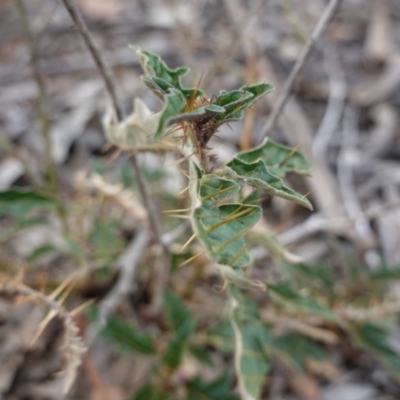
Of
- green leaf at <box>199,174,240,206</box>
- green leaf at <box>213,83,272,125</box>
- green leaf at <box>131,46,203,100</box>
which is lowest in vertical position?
green leaf at <box>199,174,240,206</box>

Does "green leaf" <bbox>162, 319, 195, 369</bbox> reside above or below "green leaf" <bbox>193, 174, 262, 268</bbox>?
below

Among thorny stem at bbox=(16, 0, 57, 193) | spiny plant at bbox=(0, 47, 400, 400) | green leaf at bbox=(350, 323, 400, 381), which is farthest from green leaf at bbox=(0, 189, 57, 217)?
green leaf at bbox=(350, 323, 400, 381)

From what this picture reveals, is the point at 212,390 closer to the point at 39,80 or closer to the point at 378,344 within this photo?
the point at 378,344

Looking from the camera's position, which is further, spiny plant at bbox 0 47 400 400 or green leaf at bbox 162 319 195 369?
green leaf at bbox 162 319 195 369

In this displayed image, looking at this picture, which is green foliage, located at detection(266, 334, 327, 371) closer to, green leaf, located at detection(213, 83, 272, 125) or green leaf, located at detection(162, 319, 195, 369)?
green leaf, located at detection(162, 319, 195, 369)

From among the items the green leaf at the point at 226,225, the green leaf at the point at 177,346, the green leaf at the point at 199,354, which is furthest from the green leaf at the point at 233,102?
the green leaf at the point at 199,354

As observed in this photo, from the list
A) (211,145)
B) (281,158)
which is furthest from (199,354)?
(211,145)

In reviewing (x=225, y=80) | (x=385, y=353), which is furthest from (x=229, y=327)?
(x=225, y=80)
